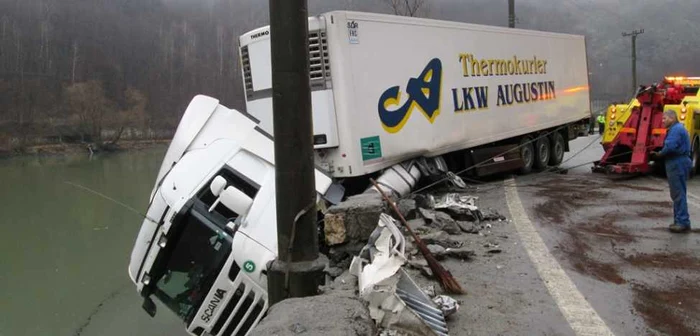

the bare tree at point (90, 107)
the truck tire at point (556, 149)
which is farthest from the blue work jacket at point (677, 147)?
the bare tree at point (90, 107)

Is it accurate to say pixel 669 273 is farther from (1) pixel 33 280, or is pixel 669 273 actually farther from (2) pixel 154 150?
(2) pixel 154 150

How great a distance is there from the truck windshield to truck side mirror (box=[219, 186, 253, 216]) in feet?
0.80

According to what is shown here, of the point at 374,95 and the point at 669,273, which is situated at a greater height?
the point at 374,95

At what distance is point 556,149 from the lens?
593 inches

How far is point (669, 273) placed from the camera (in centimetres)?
524

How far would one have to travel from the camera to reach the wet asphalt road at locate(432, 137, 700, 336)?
13.0 feet

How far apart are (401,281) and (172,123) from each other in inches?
3423

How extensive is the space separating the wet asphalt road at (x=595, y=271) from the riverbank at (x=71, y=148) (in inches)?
2492

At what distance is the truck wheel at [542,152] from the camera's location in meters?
13.9

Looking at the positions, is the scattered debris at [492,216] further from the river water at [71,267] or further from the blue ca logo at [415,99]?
the river water at [71,267]

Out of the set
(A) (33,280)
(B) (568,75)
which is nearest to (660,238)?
(B) (568,75)

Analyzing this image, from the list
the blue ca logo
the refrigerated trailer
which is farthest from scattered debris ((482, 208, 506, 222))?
the blue ca logo

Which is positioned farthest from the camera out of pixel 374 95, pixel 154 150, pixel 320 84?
pixel 154 150

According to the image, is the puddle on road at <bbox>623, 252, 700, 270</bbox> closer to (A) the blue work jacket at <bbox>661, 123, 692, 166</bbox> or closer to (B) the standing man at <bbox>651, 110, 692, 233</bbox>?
(B) the standing man at <bbox>651, 110, 692, 233</bbox>
